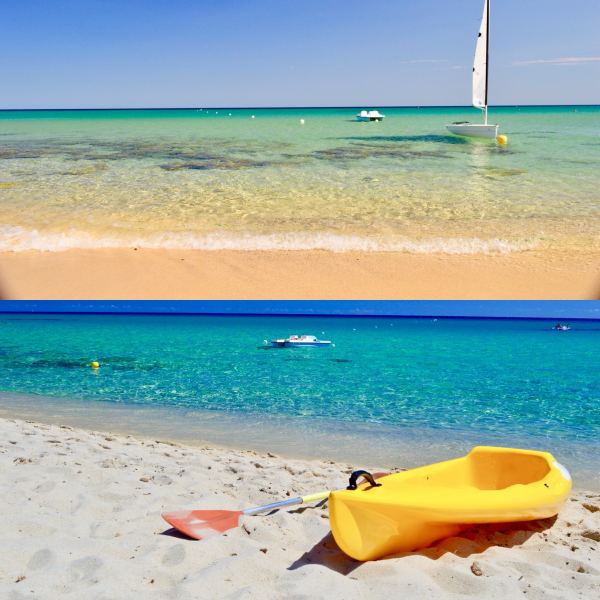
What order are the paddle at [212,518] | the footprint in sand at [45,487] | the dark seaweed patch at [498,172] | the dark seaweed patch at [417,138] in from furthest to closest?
1. the dark seaweed patch at [417,138]
2. the dark seaweed patch at [498,172]
3. the footprint in sand at [45,487]
4. the paddle at [212,518]

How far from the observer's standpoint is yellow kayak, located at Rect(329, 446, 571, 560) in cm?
212

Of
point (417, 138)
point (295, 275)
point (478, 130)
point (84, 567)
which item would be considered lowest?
point (295, 275)

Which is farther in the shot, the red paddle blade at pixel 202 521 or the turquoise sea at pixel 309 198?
the turquoise sea at pixel 309 198

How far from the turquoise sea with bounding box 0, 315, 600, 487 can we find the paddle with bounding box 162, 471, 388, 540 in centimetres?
112

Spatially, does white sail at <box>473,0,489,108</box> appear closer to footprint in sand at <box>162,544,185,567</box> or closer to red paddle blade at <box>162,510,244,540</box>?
red paddle blade at <box>162,510,244,540</box>

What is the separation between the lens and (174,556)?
2.14 m

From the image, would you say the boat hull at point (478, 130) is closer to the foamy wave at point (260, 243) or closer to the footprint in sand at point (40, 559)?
the foamy wave at point (260, 243)

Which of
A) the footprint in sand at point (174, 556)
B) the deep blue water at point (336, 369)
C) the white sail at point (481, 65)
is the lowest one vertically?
the deep blue water at point (336, 369)

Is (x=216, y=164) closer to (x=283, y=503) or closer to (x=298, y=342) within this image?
(x=298, y=342)

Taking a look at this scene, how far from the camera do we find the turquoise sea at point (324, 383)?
391 centimetres

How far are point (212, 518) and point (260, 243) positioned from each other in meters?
7.10

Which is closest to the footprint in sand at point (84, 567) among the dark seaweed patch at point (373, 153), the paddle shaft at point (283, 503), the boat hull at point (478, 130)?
the paddle shaft at point (283, 503)

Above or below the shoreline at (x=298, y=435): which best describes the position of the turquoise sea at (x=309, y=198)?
above

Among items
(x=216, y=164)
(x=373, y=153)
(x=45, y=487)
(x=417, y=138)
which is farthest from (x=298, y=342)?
(x=417, y=138)
